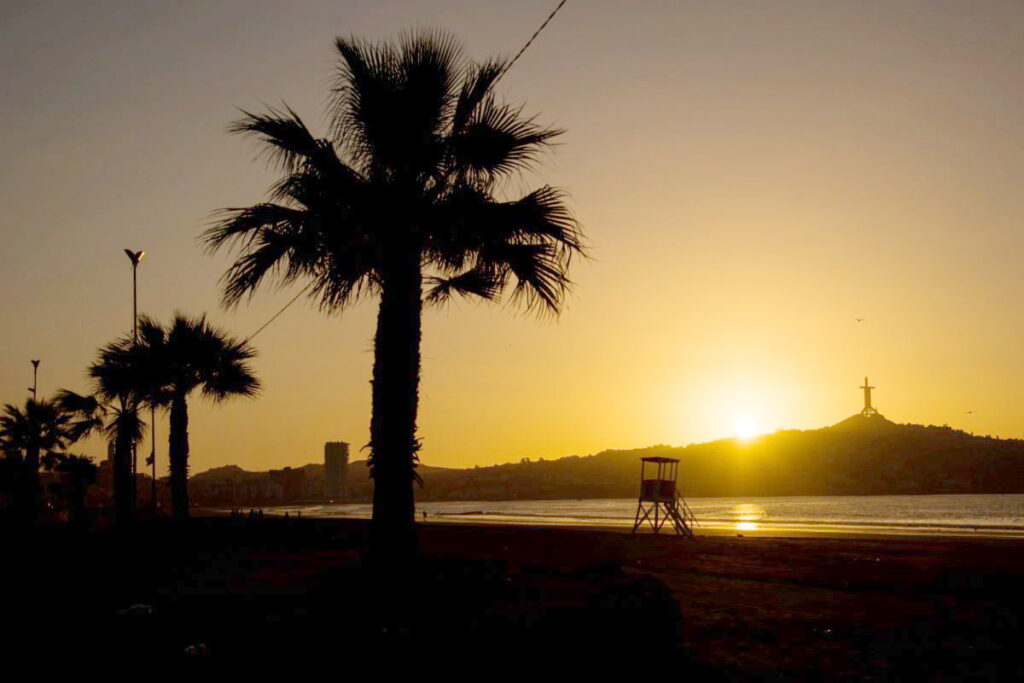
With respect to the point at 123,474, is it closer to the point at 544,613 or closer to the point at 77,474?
the point at 77,474

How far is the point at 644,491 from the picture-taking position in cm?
3431

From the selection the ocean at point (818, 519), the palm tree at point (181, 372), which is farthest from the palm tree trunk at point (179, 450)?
the ocean at point (818, 519)

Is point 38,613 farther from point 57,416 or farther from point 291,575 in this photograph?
point 57,416

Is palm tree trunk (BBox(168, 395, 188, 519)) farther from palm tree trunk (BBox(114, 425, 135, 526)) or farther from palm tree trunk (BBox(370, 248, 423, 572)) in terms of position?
palm tree trunk (BBox(370, 248, 423, 572))

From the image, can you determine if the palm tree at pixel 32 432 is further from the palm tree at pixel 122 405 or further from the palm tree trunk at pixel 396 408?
the palm tree trunk at pixel 396 408

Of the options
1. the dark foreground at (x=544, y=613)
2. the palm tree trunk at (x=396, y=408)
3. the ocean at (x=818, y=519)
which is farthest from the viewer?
the ocean at (x=818, y=519)

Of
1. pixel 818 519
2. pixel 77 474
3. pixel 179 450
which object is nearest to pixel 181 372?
pixel 179 450

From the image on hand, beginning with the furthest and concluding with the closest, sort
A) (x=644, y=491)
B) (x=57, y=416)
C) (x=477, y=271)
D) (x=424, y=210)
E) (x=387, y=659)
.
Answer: (x=57, y=416) → (x=644, y=491) → (x=477, y=271) → (x=424, y=210) → (x=387, y=659)

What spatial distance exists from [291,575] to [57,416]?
4427 centimetres

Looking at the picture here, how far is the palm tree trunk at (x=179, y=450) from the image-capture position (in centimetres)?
3512

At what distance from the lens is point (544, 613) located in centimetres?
1078

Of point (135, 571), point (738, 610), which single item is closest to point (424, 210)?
point (738, 610)

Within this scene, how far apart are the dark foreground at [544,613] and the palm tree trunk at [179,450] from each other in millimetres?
14845

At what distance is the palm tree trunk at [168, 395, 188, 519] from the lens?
35.1 m
